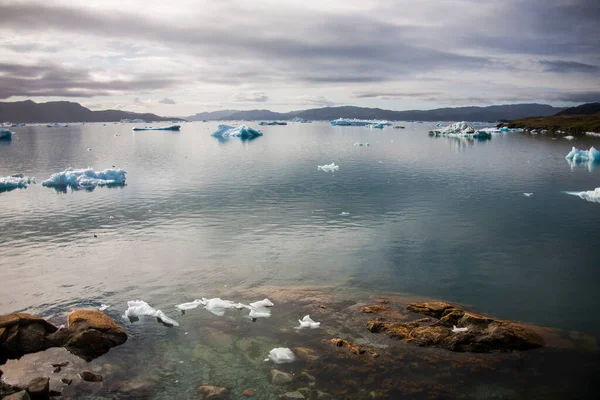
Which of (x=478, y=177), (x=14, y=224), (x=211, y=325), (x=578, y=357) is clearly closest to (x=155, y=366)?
(x=211, y=325)

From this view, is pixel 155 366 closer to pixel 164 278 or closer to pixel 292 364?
pixel 292 364

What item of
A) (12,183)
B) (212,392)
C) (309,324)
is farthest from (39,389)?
(12,183)

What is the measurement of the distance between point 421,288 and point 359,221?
9374 mm

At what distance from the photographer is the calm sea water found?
16219 mm

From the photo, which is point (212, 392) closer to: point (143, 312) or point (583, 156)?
point (143, 312)

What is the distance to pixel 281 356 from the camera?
11633 millimetres

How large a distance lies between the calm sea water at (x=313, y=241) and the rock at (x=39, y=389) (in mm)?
5074

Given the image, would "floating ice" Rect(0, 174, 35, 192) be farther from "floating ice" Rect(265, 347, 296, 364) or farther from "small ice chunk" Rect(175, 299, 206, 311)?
"floating ice" Rect(265, 347, 296, 364)

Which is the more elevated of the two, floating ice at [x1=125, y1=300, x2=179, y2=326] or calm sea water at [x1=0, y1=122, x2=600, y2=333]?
calm sea water at [x1=0, y1=122, x2=600, y2=333]

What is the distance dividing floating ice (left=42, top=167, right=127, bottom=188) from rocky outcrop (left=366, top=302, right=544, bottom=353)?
33.5 meters

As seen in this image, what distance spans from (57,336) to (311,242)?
12088mm

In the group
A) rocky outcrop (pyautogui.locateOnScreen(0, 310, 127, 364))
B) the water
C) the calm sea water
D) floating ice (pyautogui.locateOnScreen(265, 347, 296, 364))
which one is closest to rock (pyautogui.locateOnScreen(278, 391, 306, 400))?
floating ice (pyautogui.locateOnScreen(265, 347, 296, 364))

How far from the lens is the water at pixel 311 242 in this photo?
16109 mm

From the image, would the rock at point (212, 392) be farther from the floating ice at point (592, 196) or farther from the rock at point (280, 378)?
the floating ice at point (592, 196)
